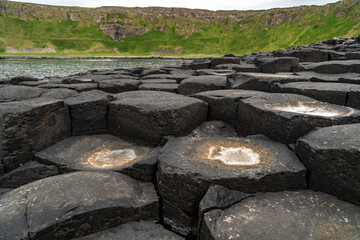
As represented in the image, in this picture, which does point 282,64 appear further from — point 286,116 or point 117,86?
point 286,116

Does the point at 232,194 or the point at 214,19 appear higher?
Answer: the point at 214,19

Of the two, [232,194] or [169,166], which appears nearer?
[232,194]

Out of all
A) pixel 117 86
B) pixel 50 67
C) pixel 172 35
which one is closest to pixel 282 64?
pixel 117 86

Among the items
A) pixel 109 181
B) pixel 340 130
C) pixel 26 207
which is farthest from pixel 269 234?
pixel 26 207

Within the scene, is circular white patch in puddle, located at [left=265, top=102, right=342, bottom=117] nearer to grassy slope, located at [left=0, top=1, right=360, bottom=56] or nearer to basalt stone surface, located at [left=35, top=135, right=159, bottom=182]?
basalt stone surface, located at [left=35, top=135, right=159, bottom=182]

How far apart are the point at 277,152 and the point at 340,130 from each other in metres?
0.53

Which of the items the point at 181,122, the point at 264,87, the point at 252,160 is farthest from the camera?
the point at 264,87

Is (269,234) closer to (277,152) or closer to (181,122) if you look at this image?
(277,152)

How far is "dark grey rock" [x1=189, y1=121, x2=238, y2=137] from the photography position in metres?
3.05

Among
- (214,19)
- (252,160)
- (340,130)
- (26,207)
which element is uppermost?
(214,19)

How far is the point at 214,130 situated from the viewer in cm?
312

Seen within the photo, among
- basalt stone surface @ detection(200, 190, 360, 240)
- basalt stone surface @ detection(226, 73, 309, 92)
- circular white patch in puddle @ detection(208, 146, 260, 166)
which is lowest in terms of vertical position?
basalt stone surface @ detection(200, 190, 360, 240)

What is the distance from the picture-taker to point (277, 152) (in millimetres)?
2188

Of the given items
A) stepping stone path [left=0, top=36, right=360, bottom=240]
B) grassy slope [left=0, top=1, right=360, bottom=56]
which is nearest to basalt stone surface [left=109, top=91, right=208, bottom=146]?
stepping stone path [left=0, top=36, right=360, bottom=240]
